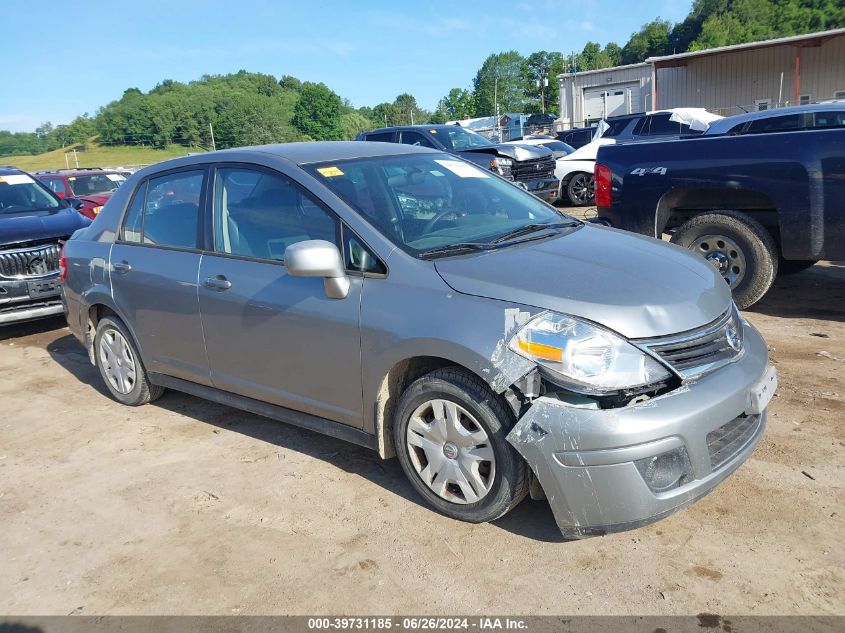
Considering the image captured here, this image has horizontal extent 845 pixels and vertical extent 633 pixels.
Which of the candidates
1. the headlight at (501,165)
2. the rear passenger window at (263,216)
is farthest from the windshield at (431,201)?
the headlight at (501,165)

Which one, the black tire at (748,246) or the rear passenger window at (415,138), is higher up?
the rear passenger window at (415,138)

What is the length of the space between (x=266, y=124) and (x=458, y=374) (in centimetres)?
6279

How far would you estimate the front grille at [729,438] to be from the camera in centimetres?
288

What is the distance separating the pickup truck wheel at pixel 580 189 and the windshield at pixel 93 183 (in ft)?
31.8

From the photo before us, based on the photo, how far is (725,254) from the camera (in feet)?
19.8

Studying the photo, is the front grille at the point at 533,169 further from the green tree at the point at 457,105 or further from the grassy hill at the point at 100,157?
the green tree at the point at 457,105

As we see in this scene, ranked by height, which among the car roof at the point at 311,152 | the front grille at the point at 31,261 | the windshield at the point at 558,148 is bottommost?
the front grille at the point at 31,261

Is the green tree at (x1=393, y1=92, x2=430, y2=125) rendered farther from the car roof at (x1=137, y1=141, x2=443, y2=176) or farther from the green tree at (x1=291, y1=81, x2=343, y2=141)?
the car roof at (x1=137, y1=141, x2=443, y2=176)

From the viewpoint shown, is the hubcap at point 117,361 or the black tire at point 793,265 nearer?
the hubcap at point 117,361

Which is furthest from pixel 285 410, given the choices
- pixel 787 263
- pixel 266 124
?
pixel 266 124

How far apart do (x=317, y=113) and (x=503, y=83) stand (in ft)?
186

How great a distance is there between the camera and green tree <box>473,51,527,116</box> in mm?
126188

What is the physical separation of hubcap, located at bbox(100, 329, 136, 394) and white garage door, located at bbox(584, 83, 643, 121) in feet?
127

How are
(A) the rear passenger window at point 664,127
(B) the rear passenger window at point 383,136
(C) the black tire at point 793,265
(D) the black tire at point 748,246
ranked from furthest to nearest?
(A) the rear passenger window at point 664,127 → (B) the rear passenger window at point 383,136 → (C) the black tire at point 793,265 → (D) the black tire at point 748,246
